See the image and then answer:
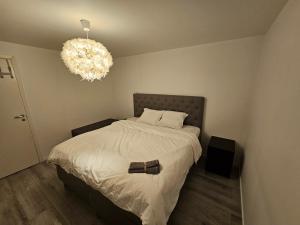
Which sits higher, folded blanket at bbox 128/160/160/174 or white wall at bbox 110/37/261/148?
white wall at bbox 110/37/261/148

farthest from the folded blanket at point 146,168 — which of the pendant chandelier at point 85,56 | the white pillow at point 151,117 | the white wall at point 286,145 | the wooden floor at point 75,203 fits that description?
the white pillow at point 151,117

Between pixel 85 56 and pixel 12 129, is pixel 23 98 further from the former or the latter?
pixel 85 56

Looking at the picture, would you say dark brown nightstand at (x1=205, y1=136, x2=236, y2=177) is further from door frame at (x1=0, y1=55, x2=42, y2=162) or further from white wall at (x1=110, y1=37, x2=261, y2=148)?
door frame at (x1=0, y1=55, x2=42, y2=162)

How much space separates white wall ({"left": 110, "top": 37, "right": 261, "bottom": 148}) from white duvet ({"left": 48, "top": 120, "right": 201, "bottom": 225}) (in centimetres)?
84

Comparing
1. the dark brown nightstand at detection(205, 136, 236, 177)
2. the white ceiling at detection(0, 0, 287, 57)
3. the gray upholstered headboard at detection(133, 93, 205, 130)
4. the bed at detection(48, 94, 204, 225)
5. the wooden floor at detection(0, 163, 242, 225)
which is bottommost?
the wooden floor at detection(0, 163, 242, 225)

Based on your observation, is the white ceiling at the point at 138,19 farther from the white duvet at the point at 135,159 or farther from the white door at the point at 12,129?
the white duvet at the point at 135,159

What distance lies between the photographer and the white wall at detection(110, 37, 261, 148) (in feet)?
6.86

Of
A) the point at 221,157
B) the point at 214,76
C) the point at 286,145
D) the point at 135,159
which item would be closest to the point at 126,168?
the point at 135,159

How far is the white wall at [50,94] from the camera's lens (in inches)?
94.1

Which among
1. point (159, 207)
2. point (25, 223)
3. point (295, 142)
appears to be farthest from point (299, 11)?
point (25, 223)

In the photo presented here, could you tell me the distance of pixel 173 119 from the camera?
2.58m

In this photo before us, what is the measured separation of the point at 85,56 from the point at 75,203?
1.90 meters

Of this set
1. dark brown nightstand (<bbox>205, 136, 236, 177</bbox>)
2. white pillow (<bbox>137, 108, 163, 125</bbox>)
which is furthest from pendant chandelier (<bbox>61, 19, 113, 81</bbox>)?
dark brown nightstand (<bbox>205, 136, 236, 177</bbox>)

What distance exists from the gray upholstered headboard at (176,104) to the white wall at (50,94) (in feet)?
4.46
